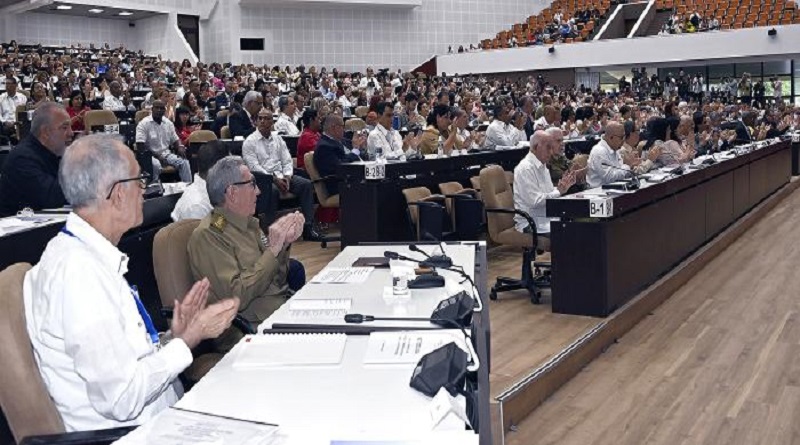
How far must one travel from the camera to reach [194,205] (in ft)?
14.4

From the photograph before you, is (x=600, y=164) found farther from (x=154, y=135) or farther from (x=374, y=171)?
(x=154, y=135)

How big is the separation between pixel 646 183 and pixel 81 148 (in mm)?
4791

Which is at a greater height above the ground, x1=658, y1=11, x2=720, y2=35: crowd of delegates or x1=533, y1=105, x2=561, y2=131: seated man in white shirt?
x1=658, y1=11, x2=720, y2=35: crowd of delegates

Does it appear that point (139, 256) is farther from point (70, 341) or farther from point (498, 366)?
point (70, 341)

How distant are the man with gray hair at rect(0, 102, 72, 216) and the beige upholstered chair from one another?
2.92 metres

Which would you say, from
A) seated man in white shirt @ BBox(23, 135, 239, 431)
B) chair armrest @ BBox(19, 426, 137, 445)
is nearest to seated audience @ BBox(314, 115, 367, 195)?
seated man in white shirt @ BBox(23, 135, 239, 431)

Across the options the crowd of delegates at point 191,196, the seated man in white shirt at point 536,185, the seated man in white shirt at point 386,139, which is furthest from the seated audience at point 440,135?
the seated man in white shirt at point 536,185

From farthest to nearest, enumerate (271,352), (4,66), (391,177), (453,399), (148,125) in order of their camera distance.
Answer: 1. (4,66)
2. (148,125)
3. (391,177)
4. (271,352)
5. (453,399)

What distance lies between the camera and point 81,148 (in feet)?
7.22

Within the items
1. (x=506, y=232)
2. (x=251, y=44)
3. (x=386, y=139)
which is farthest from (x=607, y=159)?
(x=251, y=44)

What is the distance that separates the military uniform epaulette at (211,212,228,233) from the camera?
136 inches

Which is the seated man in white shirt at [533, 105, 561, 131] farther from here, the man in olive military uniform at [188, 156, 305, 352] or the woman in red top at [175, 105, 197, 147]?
Result: the man in olive military uniform at [188, 156, 305, 352]

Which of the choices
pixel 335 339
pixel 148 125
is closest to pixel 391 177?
pixel 148 125

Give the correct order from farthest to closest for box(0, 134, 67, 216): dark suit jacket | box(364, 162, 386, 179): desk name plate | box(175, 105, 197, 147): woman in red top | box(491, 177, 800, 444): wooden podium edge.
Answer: box(175, 105, 197, 147): woman in red top, box(364, 162, 386, 179): desk name plate, box(0, 134, 67, 216): dark suit jacket, box(491, 177, 800, 444): wooden podium edge
